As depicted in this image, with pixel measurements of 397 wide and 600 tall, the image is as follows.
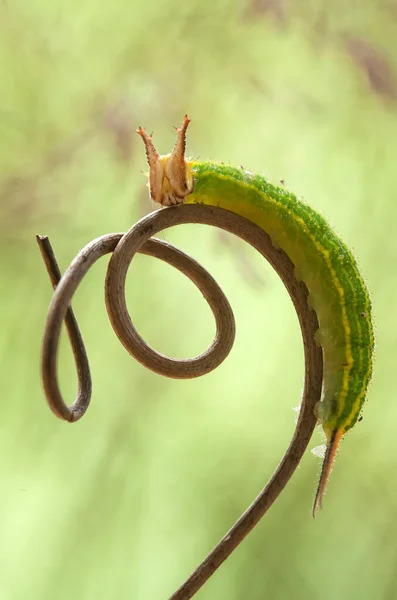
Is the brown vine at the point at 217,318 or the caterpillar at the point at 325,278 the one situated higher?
the caterpillar at the point at 325,278

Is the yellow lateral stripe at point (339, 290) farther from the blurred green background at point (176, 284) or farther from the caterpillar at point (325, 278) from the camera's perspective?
the blurred green background at point (176, 284)

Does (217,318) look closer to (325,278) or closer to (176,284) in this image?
(325,278)

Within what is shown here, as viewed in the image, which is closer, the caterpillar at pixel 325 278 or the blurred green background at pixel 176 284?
the caterpillar at pixel 325 278

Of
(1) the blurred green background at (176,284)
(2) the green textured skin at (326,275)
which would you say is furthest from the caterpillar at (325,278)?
(1) the blurred green background at (176,284)

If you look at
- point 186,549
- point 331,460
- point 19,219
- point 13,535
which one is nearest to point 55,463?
point 13,535

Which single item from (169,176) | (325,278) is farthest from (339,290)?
(169,176)

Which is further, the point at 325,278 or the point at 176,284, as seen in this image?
the point at 176,284

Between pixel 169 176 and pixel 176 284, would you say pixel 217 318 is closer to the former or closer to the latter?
pixel 169 176

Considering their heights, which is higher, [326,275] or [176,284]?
[176,284]

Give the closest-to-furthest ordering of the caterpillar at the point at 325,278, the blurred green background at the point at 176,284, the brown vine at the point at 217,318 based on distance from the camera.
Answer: the brown vine at the point at 217,318 < the caterpillar at the point at 325,278 < the blurred green background at the point at 176,284

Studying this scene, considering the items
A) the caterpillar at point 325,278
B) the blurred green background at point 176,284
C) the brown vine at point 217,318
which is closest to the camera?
the brown vine at point 217,318
